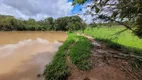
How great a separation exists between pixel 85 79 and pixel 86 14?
8.65 ft

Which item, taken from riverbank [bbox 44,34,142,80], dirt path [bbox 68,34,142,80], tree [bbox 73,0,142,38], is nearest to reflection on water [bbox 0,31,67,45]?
riverbank [bbox 44,34,142,80]

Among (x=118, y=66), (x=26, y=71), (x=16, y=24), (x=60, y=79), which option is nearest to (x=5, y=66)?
(x=26, y=71)

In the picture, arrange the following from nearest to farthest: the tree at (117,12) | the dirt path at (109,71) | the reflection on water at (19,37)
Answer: the tree at (117,12)
the dirt path at (109,71)
the reflection on water at (19,37)

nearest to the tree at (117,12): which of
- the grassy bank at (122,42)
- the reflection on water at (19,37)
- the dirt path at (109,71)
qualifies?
the grassy bank at (122,42)

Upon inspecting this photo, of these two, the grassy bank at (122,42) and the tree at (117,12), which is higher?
the tree at (117,12)

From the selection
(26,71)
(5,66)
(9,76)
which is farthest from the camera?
(5,66)

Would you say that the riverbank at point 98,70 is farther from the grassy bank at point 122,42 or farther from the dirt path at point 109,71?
the grassy bank at point 122,42

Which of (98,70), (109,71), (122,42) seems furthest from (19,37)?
(109,71)

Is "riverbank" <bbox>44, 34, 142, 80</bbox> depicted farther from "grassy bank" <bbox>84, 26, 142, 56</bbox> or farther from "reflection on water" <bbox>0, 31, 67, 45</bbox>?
"reflection on water" <bbox>0, 31, 67, 45</bbox>

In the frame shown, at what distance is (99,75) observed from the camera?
324 inches

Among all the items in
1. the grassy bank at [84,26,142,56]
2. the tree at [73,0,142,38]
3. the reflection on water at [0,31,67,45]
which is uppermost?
the tree at [73,0,142,38]

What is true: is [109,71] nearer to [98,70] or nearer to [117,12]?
[98,70]

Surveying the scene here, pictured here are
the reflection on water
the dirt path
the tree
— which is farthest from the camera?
the reflection on water

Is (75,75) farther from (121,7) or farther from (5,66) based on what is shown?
(5,66)
